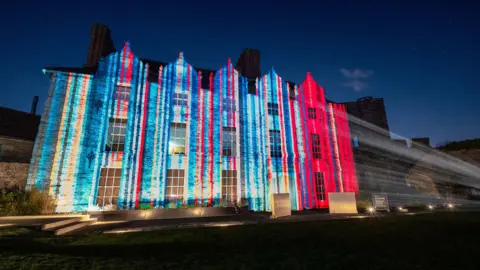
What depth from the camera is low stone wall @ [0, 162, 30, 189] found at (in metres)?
14.0

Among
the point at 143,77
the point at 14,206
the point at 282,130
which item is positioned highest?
the point at 143,77

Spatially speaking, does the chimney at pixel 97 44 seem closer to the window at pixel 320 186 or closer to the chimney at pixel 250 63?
the chimney at pixel 250 63

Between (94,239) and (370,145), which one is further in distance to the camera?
(370,145)

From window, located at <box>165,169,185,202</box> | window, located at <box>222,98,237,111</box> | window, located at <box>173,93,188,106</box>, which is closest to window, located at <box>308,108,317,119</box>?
window, located at <box>222,98,237,111</box>

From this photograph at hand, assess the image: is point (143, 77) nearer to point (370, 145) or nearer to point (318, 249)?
point (318, 249)

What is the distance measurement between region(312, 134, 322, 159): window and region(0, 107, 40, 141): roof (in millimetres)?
23530

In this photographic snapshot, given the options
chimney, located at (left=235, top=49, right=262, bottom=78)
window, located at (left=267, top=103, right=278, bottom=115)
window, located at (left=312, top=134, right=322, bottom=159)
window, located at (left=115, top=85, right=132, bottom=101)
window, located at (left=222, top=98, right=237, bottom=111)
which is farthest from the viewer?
chimney, located at (left=235, top=49, right=262, bottom=78)

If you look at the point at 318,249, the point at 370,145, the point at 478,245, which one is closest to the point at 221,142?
the point at 318,249

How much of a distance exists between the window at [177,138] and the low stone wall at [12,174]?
1062cm

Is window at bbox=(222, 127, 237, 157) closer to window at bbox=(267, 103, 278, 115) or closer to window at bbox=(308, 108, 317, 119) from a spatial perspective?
window at bbox=(267, 103, 278, 115)

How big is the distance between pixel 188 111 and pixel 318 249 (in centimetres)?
1151

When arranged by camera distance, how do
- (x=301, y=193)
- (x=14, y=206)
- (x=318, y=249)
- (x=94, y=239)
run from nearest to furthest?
(x=318, y=249), (x=94, y=239), (x=14, y=206), (x=301, y=193)

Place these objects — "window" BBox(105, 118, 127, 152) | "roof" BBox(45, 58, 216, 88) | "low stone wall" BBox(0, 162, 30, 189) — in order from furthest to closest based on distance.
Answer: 1. "low stone wall" BBox(0, 162, 30, 189)
2. "roof" BBox(45, 58, 216, 88)
3. "window" BBox(105, 118, 127, 152)

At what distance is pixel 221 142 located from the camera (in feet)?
46.5
